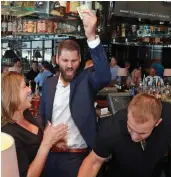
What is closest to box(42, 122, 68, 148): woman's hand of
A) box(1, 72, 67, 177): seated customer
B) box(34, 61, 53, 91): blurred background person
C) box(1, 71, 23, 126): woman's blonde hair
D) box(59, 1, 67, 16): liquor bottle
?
box(1, 72, 67, 177): seated customer

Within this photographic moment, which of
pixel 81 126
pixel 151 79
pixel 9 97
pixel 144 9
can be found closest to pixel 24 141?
pixel 9 97

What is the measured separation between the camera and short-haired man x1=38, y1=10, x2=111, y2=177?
2.21 meters

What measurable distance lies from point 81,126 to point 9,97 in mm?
653

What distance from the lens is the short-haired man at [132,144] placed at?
5.85 ft

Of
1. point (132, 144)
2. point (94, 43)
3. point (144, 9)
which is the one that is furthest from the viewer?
point (144, 9)

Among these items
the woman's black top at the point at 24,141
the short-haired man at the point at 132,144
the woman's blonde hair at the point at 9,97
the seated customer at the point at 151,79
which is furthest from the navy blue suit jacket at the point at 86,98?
the seated customer at the point at 151,79

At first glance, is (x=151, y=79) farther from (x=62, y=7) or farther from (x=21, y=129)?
(x=21, y=129)

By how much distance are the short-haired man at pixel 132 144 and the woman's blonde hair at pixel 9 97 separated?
509mm

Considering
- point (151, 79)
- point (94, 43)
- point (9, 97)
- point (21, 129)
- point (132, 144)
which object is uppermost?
point (94, 43)

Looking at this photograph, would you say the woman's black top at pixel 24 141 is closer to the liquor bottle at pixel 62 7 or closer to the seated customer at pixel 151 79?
the liquor bottle at pixel 62 7

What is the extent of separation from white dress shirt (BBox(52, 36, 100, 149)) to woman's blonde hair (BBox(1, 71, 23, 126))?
55 centimetres

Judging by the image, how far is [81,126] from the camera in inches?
86.7

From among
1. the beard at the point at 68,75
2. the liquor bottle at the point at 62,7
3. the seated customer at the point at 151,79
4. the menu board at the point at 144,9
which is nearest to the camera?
the beard at the point at 68,75

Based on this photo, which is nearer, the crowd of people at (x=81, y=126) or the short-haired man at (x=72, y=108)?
the crowd of people at (x=81, y=126)
